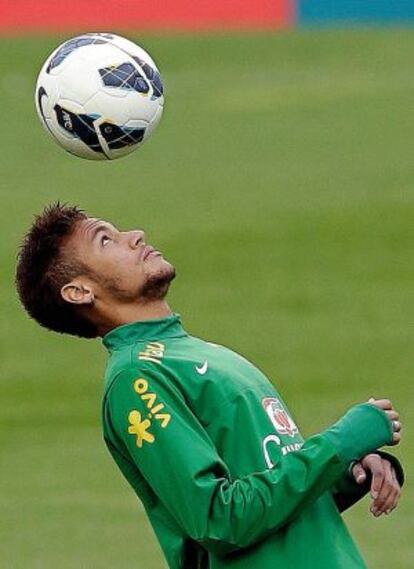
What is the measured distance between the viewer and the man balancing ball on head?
17.6ft

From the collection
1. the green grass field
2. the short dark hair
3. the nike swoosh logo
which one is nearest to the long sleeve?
the nike swoosh logo

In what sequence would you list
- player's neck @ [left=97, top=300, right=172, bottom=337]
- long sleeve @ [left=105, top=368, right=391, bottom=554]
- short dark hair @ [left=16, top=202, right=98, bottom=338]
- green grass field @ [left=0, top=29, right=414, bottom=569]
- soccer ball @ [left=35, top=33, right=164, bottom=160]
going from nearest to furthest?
long sleeve @ [left=105, top=368, right=391, bottom=554]
player's neck @ [left=97, top=300, right=172, bottom=337]
short dark hair @ [left=16, top=202, right=98, bottom=338]
soccer ball @ [left=35, top=33, right=164, bottom=160]
green grass field @ [left=0, top=29, right=414, bottom=569]

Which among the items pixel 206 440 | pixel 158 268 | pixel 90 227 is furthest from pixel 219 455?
pixel 90 227

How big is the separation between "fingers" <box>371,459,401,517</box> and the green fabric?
90mm

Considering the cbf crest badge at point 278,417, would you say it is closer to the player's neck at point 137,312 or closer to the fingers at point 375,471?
the fingers at point 375,471

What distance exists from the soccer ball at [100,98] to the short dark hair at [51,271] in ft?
3.87

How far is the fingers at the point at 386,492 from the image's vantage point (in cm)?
546

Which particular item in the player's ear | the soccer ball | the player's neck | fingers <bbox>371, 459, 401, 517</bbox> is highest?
the soccer ball

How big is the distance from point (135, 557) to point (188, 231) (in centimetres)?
990

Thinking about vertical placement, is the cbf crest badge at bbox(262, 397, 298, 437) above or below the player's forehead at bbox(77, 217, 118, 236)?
below

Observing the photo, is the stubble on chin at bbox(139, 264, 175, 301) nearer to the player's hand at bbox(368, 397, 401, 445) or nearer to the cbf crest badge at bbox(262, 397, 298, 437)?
the cbf crest badge at bbox(262, 397, 298, 437)

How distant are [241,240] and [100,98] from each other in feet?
41.2

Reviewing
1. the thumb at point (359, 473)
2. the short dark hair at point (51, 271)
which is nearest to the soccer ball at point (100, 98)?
the short dark hair at point (51, 271)

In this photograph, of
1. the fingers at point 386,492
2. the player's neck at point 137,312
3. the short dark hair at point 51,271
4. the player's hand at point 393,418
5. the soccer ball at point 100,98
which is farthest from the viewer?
the soccer ball at point 100,98
